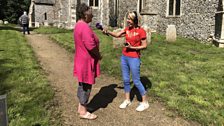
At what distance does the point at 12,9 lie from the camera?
5297cm

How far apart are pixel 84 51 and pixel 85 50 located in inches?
1.0

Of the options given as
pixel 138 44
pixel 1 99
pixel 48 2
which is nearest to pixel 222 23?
pixel 138 44

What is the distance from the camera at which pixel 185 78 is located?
26.1ft

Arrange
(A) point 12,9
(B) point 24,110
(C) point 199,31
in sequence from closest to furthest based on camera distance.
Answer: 1. (B) point 24,110
2. (C) point 199,31
3. (A) point 12,9

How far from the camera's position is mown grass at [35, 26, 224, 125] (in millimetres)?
5505

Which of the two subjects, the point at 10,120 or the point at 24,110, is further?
the point at 24,110

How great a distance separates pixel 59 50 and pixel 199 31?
9003mm

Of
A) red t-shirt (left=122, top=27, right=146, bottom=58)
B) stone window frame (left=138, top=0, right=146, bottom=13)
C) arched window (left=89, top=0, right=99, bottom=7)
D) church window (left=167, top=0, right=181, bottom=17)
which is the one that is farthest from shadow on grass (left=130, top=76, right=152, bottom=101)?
arched window (left=89, top=0, right=99, bottom=7)

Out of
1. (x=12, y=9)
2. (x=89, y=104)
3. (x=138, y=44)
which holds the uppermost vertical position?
(x=12, y=9)

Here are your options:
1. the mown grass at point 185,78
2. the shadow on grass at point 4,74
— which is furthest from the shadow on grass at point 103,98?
the shadow on grass at point 4,74

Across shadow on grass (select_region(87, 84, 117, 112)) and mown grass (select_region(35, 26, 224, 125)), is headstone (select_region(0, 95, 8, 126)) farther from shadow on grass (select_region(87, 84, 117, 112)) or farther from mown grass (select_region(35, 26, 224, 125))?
mown grass (select_region(35, 26, 224, 125))

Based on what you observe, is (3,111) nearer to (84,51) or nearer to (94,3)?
(84,51)

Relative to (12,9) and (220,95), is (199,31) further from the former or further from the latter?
(12,9)

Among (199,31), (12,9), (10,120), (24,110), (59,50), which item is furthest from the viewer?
(12,9)
